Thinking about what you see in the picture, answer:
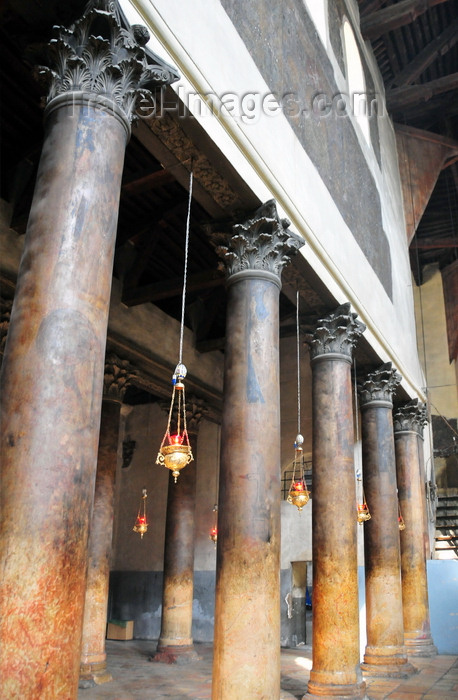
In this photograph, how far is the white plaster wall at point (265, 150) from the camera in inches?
205

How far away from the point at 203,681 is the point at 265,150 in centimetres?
734

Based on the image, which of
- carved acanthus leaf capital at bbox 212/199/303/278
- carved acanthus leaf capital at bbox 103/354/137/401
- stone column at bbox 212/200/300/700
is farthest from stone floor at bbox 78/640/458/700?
carved acanthus leaf capital at bbox 212/199/303/278

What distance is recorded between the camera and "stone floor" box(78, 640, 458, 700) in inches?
310

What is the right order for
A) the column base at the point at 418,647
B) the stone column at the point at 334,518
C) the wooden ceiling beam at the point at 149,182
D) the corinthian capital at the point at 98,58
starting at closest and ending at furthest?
the corinthian capital at the point at 98,58 < the stone column at the point at 334,518 < the wooden ceiling beam at the point at 149,182 < the column base at the point at 418,647

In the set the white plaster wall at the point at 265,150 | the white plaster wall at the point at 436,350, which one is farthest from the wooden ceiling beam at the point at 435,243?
the white plaster wall at the point at 265,150

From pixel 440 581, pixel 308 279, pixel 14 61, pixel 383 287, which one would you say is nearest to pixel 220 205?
pixel 308 279

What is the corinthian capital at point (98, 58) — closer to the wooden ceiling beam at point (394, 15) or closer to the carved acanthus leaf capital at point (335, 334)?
the carved acanthus leaf capital at point (335, 334)

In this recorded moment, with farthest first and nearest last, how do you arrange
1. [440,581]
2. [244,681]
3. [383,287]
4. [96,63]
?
[440,581] → [383,287] → [244,681] → [96,63]

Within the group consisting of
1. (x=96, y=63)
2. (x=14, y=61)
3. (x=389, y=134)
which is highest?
(x=389, y=134)

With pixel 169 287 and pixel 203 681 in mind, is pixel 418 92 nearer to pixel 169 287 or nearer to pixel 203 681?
pixel 169 287

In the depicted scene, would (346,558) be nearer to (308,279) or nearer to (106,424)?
(308,279)

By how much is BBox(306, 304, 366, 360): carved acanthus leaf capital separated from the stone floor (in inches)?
167

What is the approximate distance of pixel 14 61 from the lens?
6.59m

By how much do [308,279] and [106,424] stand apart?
4.51 metres
